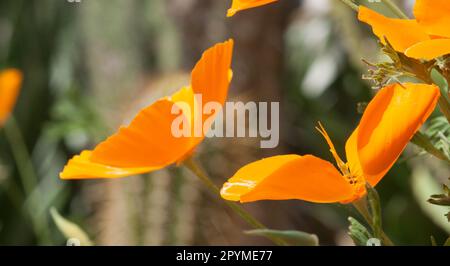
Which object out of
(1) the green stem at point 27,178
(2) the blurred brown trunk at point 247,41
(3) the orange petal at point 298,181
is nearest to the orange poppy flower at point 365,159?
(3) the orange petal at point 298,181

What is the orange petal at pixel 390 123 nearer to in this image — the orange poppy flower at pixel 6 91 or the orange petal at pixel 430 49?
the orange petal at pixel 430 49

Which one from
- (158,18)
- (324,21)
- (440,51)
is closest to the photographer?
(440,51)

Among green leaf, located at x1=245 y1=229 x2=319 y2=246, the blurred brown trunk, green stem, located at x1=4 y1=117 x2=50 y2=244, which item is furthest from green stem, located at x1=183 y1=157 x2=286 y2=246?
the blurred brown trunk

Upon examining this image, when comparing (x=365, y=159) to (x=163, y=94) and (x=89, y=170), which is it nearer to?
(x=89, y=170)

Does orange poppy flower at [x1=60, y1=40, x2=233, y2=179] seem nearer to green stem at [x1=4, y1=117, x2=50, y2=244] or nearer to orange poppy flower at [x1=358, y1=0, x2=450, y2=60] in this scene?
orange poppy flower at [x1=358, y1=0, x2=450, y2=60]
